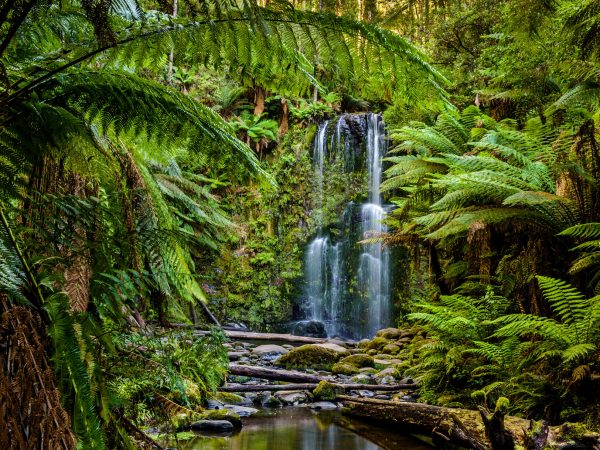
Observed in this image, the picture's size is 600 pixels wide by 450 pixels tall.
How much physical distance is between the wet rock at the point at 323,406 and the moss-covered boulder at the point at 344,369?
163 cm

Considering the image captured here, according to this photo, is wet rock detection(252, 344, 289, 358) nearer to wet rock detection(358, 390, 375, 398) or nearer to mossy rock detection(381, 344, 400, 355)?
mossy rock detection(381, 344, 400, 355)

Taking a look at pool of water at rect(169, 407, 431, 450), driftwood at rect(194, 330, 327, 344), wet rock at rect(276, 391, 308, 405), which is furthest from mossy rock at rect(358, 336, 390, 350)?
pool of water at rect(169, 407, 431, 450)

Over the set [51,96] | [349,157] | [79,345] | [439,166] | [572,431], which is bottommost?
[572,431]

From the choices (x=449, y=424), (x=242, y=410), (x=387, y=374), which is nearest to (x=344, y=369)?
(x=387, y=374)

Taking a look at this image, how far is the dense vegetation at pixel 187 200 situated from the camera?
1048 mm

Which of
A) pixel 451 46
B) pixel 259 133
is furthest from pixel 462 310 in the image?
pixel 259 133

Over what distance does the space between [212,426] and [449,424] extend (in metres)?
1.85

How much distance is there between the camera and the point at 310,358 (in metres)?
7.50

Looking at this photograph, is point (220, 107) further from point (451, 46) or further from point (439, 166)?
point (439, 166)

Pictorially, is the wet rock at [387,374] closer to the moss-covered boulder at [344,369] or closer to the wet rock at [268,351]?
the moss-covered boulder at [344,369]

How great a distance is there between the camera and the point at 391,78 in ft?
5.60

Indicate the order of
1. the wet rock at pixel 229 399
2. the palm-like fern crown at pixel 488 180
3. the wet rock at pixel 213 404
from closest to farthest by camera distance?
1. the palm-like fern crown at pixel 488 180
2. the wet rock at pixel 213 404
3. the wet rock at pixel 229 399

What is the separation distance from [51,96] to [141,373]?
3.17 feet

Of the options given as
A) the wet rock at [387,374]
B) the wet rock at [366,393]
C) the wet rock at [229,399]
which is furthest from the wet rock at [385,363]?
the wet rock at [229,399]
